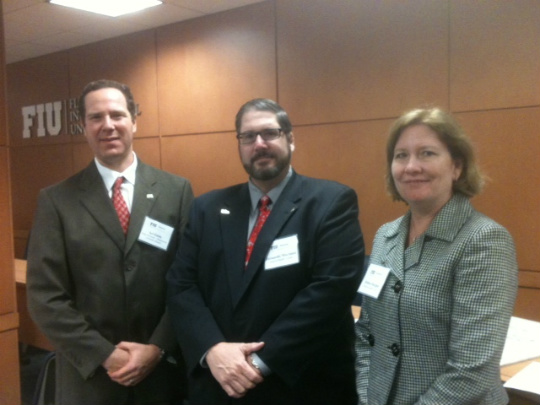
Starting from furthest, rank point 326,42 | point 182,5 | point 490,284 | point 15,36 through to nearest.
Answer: point 15,36 → point 182,5 → point 326,42 → point 490,284

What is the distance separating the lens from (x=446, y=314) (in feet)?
4.66

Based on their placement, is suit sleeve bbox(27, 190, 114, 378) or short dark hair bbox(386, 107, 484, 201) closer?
short dark hair bbox(386, 107, 484, 201)

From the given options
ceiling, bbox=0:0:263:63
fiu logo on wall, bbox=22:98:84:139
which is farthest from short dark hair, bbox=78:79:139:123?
fiu logo on wall, bbox=22:98:84:139

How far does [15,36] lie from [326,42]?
122 inches

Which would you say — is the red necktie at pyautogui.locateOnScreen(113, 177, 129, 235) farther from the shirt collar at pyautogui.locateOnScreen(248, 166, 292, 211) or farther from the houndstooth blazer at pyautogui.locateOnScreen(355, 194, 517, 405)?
the houndstooth blazer at pyautogui.locateOnScreen(355, 194, 517, 405)

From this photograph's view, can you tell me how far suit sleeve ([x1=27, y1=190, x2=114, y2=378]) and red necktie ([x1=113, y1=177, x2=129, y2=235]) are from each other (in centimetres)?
21

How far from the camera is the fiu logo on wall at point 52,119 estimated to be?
5.79 m

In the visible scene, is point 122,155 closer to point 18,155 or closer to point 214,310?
point 214,310

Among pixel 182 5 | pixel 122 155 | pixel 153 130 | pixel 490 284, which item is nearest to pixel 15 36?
pixel 153 130

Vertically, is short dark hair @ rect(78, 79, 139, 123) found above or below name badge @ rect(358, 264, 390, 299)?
above

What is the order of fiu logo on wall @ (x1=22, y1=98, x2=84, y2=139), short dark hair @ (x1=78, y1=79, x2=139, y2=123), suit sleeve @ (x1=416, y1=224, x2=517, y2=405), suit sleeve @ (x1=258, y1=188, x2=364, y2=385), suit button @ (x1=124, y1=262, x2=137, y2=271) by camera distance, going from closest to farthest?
suit sleeve @ (x1=416, y1=224, x2=517, y2=405), suit sleeve @ (x1=258, y1=188, x2=364, y2=385), suit button @ (x1=124, y1=262, x2=137, y2=271), short dark hair @ (x1=78, y1=79, x2=139, y2=123), fiu logo on wall @ (x1=22, y1=98, x2=84, y2=139)

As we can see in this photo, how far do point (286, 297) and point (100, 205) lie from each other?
806mm

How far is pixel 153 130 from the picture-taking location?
5156mm

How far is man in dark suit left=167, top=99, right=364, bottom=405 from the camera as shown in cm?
166
